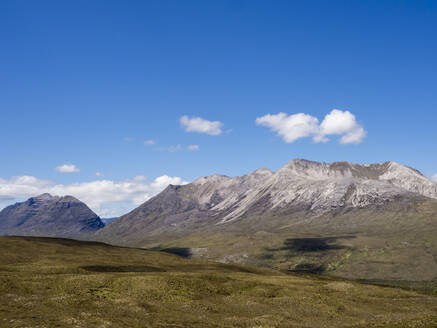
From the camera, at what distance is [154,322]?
166ft

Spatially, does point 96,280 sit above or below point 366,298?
above

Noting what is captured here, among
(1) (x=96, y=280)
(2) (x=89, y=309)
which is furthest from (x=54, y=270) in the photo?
(2) (x=89, y=309)

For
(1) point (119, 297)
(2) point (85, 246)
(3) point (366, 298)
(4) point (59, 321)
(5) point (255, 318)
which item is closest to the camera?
(4) point (59, 321)

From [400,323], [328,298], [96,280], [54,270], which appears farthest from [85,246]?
[400,323]

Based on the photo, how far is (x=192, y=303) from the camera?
220ft

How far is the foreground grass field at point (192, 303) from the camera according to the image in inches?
2003

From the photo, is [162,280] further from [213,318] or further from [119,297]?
[213,318]

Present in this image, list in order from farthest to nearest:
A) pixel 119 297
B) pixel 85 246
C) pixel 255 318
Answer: pixel 85 246
pixel 119 297
pixel 255 318

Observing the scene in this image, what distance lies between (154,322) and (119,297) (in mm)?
19285

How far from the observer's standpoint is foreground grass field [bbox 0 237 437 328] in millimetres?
50875

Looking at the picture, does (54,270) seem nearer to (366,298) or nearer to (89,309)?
(89,309)

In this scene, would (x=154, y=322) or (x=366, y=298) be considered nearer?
(x=154, y=322)

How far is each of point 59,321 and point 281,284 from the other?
184 feet

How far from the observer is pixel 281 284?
91375mm
